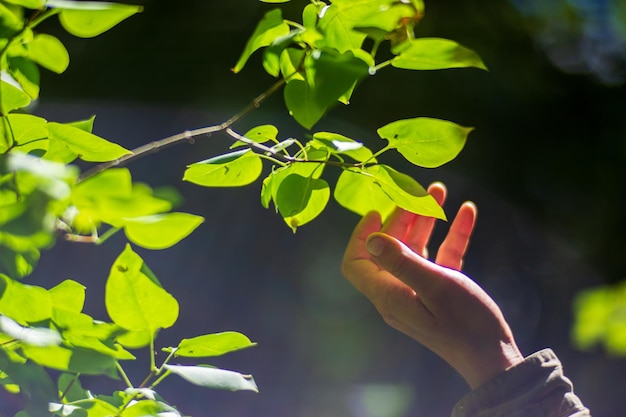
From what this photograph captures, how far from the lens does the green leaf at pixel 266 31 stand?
0.29m

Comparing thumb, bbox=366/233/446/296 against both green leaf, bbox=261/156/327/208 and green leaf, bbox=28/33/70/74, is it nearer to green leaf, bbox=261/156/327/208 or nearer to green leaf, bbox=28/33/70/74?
green leaf, bbox=261/156/327/208

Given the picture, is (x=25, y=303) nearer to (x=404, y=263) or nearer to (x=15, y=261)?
(x=15, y=261)

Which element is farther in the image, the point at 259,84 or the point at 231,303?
the point at 231,303

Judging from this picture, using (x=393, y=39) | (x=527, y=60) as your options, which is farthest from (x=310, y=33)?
(x=527, y=60)

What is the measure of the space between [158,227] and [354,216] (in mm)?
1560

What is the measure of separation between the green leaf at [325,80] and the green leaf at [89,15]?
0.08 meters

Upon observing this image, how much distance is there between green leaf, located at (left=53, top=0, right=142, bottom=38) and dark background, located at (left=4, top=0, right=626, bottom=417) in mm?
1338

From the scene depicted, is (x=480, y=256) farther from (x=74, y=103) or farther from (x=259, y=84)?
(x=74, y=103)

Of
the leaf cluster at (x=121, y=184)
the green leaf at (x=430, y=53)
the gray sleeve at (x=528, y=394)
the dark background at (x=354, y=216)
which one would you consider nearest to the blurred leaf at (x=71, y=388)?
the leaf cluster at (x=121, y=184)

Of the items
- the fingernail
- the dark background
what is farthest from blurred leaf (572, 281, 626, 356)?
the dark background

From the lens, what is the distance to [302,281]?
1762 millimetres

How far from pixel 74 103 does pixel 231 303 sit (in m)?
0.69

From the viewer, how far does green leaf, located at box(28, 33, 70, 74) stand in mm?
278

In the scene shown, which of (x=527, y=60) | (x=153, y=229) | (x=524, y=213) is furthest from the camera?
(x=524, y=213)
